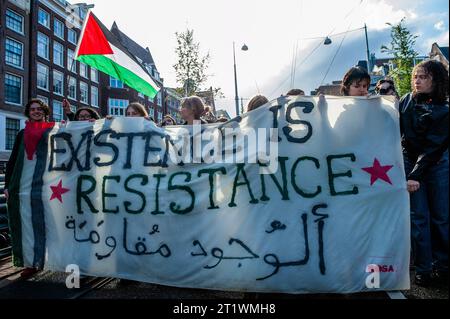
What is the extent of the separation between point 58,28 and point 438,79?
1294 inches

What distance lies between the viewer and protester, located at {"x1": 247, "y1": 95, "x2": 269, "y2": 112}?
3617mm

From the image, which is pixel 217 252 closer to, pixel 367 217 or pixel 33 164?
pixel 367 217

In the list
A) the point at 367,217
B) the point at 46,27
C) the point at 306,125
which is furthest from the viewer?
the point at 46,27

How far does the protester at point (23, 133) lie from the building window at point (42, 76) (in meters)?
26.4

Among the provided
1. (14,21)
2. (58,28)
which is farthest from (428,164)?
(58,28)

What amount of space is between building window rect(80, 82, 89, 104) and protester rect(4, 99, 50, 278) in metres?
31.1

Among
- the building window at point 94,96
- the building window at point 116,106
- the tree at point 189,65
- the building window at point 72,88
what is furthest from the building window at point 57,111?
the tree at point 189,65

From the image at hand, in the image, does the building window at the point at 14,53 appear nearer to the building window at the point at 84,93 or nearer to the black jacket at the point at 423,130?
the building window at the point at 84,93

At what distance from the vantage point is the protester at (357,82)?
3396 mm

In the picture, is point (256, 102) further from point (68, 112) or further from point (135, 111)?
point (68, 112)

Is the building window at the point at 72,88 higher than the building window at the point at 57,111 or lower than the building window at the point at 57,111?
higher

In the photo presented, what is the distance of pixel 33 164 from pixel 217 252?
2.19 m
